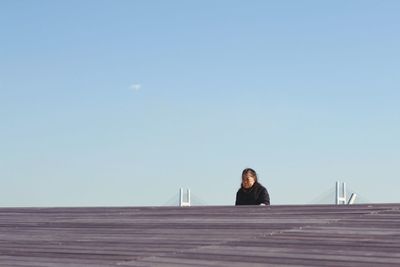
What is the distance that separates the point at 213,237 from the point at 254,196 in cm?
394

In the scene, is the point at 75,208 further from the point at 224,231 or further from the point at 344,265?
the point at 344,265

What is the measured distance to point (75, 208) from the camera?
720 cm

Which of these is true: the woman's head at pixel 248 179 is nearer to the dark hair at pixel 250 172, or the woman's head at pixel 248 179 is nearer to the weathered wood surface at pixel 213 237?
the dark hair at pixel 250 172

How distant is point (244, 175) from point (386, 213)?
11.1ft

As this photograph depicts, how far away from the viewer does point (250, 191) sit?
820 centimetres

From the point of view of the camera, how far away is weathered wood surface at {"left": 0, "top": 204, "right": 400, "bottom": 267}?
11.2 feet

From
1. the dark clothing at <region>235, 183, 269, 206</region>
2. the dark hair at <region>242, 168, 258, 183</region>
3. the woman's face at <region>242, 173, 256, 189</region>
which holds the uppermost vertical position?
the dark hair at <region>242, 168, 258, 183</region>

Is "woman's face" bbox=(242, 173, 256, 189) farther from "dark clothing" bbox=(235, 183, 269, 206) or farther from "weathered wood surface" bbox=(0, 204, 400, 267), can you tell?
"weathered wood surface" bbox=(0, 204, 400, 267)

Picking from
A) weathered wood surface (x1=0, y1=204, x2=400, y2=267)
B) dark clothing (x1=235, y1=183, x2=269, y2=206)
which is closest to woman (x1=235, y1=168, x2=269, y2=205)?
dark clothing (x1=235, y1=183, x2=269, y2=206)

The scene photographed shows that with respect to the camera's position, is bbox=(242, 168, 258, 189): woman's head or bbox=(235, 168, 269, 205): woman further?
bbox=(242, 168, 258, 189): woman's head

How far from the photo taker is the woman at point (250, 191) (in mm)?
8109

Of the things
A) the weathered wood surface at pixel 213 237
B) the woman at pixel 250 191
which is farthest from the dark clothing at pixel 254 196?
the weathered wood surface at pixel 213 237

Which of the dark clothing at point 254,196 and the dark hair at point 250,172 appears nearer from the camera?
the dark clothing at point 254,196

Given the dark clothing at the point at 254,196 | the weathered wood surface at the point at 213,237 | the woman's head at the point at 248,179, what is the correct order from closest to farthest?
the weathered wood surface at the point at 213,237
the dark clothing at the point at 254,196
the woman's head at the point at 248,179
